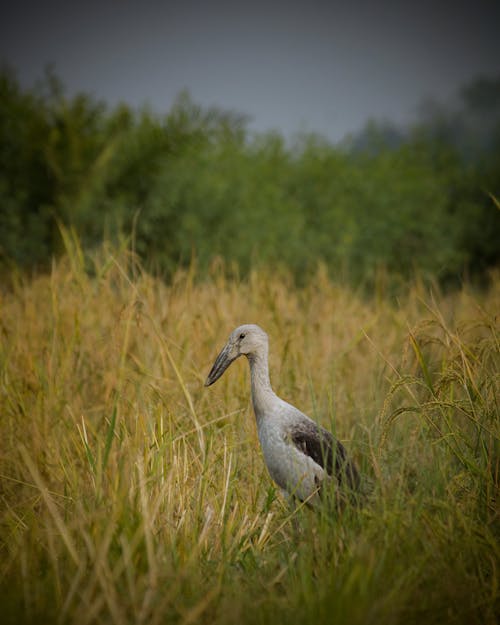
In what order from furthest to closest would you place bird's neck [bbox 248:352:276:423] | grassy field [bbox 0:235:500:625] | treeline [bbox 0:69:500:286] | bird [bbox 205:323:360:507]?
treeline [bbox 0:69:500:286] < bird's neck [bbox 248:352:276:423] < bird [bbox 205:323:360:507] < grassy field [bbox 0:235:500:625]

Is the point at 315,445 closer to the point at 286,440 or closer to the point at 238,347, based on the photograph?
the point at 286,440

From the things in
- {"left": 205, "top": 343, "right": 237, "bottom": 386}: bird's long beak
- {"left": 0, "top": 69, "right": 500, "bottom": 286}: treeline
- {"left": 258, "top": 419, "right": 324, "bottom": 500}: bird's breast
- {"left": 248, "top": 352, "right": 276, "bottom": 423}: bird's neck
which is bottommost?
{"left": 258, "top": 419, "right": 324, "bottom": 500}: bird's breast

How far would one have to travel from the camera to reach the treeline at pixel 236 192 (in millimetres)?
8031

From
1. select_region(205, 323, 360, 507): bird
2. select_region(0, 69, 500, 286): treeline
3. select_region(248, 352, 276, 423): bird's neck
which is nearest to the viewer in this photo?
select_region(205, 323, 360, 507): bird

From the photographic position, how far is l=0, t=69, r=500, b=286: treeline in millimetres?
8031

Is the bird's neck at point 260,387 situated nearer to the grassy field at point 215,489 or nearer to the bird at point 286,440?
the bird at point 286,440

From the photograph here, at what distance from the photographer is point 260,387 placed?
298cm

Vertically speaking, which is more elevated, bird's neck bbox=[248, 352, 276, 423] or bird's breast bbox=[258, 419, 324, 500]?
bird's neck bbox=[248, 352, 276, 423]

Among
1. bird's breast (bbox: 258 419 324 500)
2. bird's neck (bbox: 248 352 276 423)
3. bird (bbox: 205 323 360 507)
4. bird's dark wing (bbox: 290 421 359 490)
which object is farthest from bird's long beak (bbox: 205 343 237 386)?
bird's dark wing (bbox: 290 421 359 490)

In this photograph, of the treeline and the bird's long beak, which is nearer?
the bird's long beak

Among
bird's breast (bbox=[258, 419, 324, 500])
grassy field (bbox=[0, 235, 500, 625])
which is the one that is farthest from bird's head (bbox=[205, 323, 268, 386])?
bird's breast (bbox=[258, 419, 324, 500])

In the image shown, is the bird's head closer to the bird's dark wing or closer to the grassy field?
the grassy field

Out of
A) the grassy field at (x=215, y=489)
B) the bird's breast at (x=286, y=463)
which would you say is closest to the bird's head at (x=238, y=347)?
the grassy field at (x=215, y=489)

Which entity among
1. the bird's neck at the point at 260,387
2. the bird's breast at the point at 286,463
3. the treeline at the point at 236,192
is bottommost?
the bird's breast at the point at 286,463
